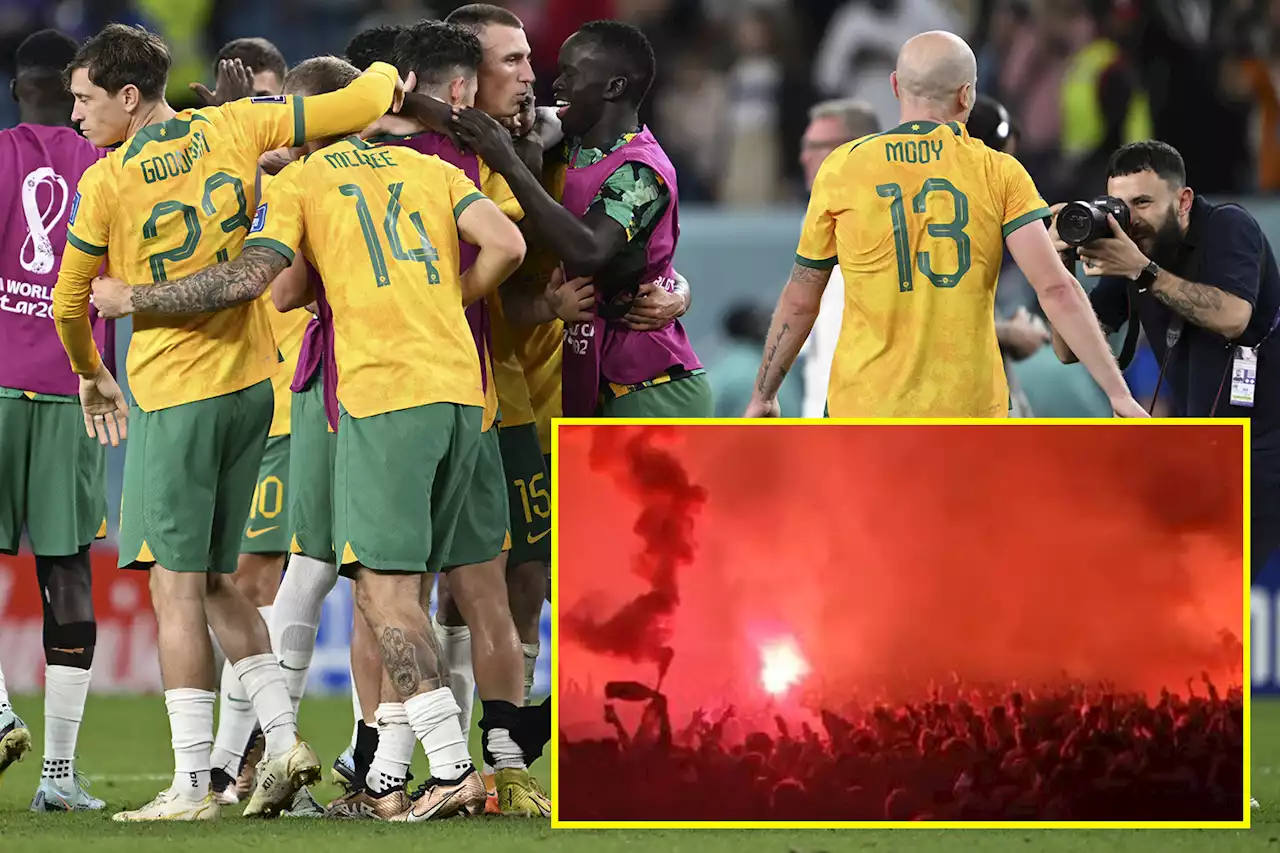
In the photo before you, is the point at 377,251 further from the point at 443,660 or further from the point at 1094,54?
the point at 1094,54

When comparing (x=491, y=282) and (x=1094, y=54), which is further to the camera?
(x=1094, y=54)

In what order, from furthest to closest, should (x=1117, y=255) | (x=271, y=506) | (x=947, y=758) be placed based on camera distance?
(x=271, y=506) → (x=1117, y=255) → (x=947, y=758)

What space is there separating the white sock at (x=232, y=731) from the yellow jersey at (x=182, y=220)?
1.11 metres

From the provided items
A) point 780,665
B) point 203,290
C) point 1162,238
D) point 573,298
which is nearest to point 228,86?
point 203,290

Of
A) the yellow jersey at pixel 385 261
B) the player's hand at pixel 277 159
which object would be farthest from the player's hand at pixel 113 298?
the player's hand at pixel 277 159

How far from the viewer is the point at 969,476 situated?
551 centimetres

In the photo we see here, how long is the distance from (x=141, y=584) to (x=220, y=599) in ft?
18.3

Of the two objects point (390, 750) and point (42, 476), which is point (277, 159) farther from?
point (390, 750)

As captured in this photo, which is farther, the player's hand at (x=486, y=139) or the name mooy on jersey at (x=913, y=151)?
the player's hand at (x=486, y=139)

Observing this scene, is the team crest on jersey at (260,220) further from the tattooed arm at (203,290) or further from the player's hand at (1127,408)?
the player's hand at (1127,408)

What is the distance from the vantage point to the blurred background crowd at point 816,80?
41.5 ft

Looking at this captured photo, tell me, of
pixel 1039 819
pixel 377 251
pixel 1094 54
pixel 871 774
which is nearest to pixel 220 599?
pixel 377 251

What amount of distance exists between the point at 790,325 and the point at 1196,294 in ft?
5.05

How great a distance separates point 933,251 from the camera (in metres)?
6.06
